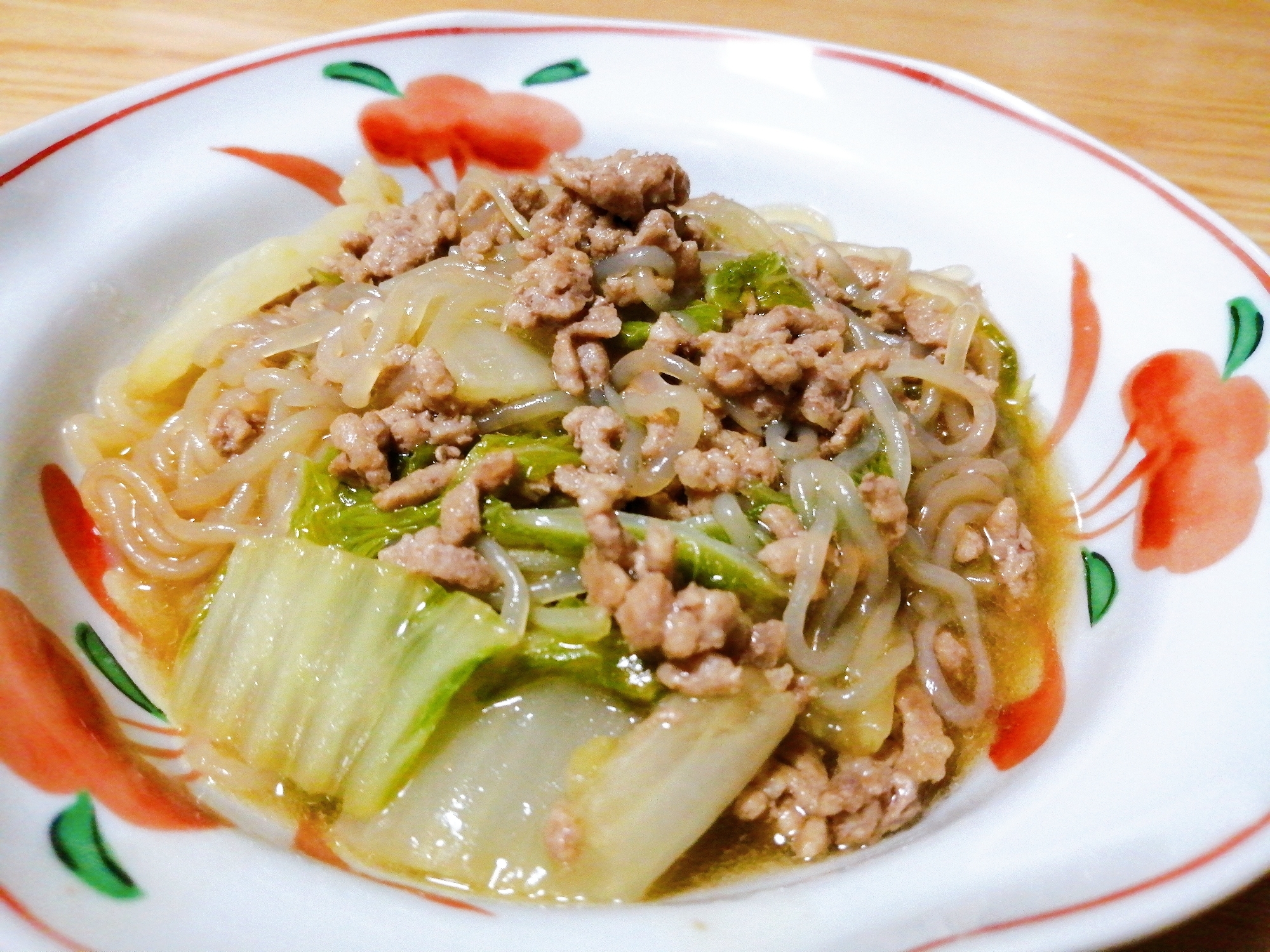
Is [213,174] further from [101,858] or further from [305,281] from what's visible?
[101,858]

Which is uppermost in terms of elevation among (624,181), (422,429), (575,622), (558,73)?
(558,73)

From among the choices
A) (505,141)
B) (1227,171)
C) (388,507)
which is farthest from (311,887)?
(1227,171)

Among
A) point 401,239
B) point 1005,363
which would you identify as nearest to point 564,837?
point 401,239

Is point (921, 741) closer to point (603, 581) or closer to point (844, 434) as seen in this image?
point (844, 434)

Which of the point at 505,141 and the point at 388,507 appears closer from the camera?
the point at 388,507

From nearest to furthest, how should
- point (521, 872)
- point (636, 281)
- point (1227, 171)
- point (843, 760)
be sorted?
point (521, 872) → point (843, 760) → point (636, 281) → point (1227, 171)
